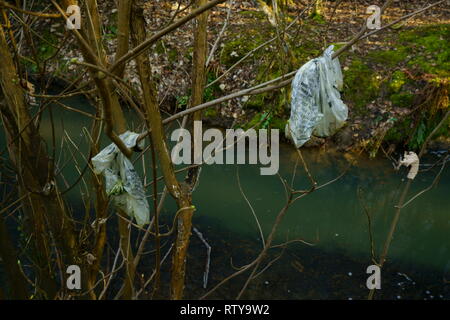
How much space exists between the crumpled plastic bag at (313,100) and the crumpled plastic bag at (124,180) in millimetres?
552

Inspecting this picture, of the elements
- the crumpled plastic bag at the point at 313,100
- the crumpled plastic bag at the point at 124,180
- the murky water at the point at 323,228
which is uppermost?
the crumpled plastic bag at the point at 313,100

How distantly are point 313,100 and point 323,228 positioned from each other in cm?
372

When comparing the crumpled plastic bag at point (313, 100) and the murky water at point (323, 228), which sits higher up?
the crumpled plastic bag at point (313, 100)

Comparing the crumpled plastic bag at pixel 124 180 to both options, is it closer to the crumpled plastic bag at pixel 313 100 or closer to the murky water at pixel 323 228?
→ the crumpled plastic bag at pixel 313 100

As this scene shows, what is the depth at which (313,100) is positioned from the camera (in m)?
1.62

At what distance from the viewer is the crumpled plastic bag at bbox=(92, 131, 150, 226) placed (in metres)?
1.72

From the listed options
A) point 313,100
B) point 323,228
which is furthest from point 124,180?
point 323,228

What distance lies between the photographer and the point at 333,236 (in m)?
5.02

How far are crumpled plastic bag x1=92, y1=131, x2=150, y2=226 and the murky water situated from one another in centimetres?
227

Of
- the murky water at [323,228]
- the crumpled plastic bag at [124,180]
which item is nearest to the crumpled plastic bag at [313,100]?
the crumpled plastic bag at [124,180]

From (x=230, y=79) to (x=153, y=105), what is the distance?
5.42 m

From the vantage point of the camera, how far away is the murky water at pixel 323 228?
4281 mm
